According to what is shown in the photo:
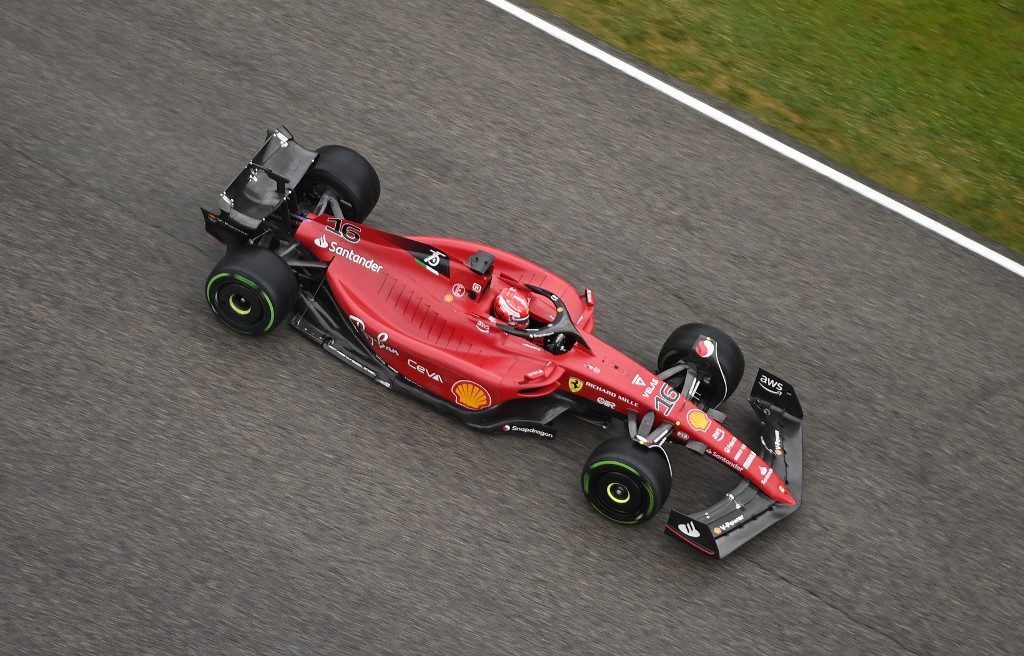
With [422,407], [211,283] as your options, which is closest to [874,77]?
[422,407]

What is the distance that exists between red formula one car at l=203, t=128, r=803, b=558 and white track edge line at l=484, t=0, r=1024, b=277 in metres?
3.10

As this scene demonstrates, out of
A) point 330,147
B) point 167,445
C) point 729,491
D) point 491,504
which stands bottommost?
point 167,445

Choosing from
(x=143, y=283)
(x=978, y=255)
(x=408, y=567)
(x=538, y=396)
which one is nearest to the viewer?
(x=408, y=567)

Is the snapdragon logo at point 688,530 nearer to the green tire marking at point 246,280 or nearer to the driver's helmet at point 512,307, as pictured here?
the driver's helmet at point 512,307

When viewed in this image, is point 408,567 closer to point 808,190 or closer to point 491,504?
point 491,504

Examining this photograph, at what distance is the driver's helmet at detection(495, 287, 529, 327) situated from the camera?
283 inches

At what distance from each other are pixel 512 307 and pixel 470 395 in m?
0.71

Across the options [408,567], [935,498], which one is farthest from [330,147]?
[935,498]

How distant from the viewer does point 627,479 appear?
686cm

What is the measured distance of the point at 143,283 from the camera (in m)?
7.80

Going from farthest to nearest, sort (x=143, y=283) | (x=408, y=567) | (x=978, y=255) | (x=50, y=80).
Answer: (x=978, y=255), (x=50, y=80), (x=143, y=283), (x=408, y=567)

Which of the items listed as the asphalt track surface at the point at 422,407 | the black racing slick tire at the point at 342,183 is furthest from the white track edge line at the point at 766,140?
the black racing slick tire at the point at 342,183

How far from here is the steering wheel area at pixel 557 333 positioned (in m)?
7.20

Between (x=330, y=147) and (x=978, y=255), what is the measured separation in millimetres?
6152
